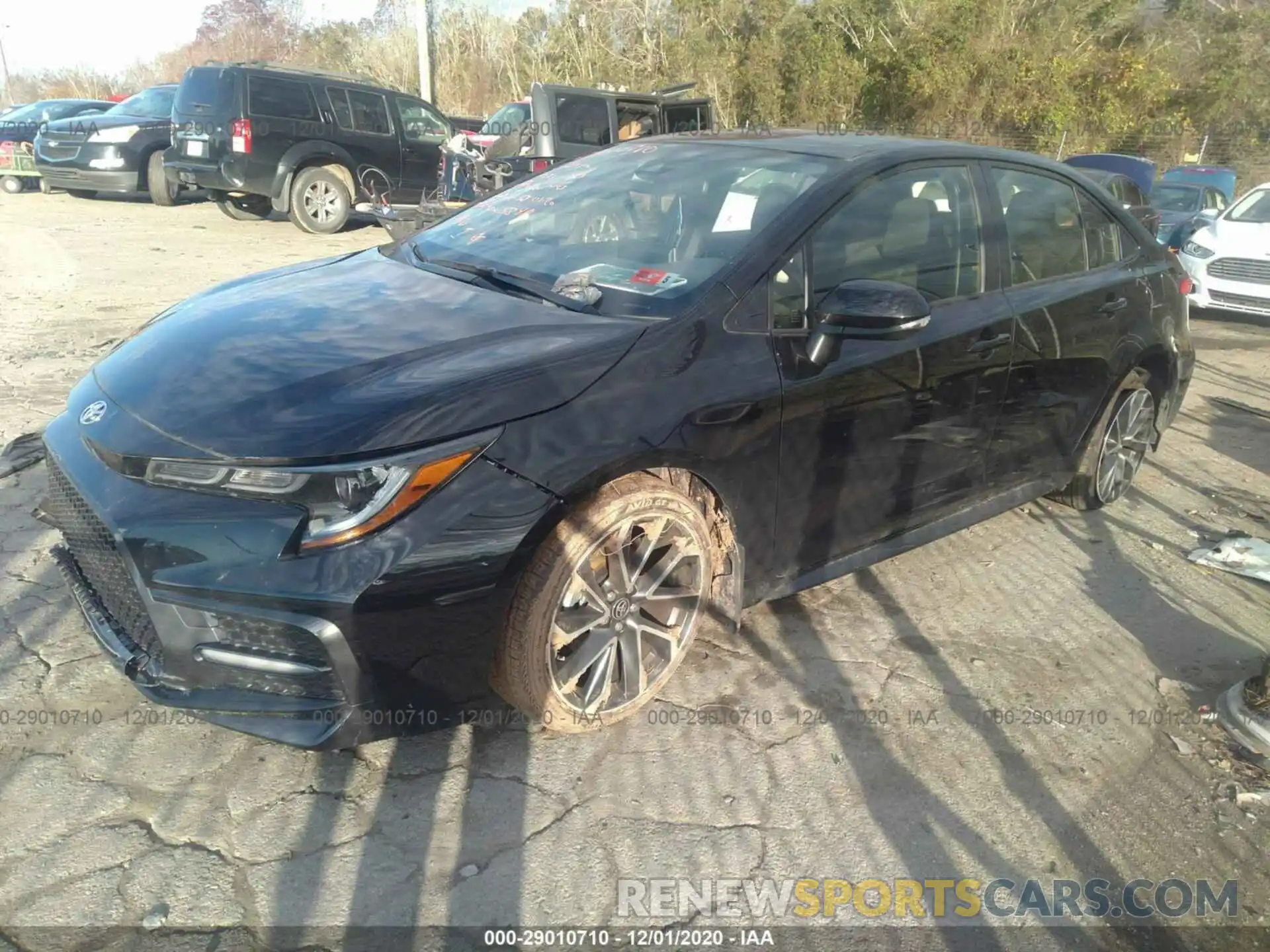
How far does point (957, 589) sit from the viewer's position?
387 cm

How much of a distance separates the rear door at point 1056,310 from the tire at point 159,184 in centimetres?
1316

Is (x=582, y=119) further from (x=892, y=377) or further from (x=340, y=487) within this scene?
(x=340, y=487)

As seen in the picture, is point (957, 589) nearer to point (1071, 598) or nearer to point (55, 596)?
point (1071, 598)

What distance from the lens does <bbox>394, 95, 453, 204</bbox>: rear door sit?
1273cm

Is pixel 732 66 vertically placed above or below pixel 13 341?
above

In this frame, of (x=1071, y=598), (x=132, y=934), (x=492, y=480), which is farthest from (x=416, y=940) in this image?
(x=1071, y=598)

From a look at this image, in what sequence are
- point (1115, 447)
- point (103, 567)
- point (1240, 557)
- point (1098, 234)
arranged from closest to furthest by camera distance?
point (103, 567), point (1098, 234), point (1240, 557), point (1115, 447)

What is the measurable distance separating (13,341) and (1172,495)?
24.3ft

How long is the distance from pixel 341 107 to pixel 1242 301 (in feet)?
35.8

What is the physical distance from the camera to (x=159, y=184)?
13922mm

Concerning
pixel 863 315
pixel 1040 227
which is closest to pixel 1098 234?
pixel 1040 227

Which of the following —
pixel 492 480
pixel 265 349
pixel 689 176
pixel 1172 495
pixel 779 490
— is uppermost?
pixel 689 176

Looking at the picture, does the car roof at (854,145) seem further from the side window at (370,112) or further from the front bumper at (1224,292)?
the side window at (370,112)

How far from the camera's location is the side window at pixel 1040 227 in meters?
3.68
